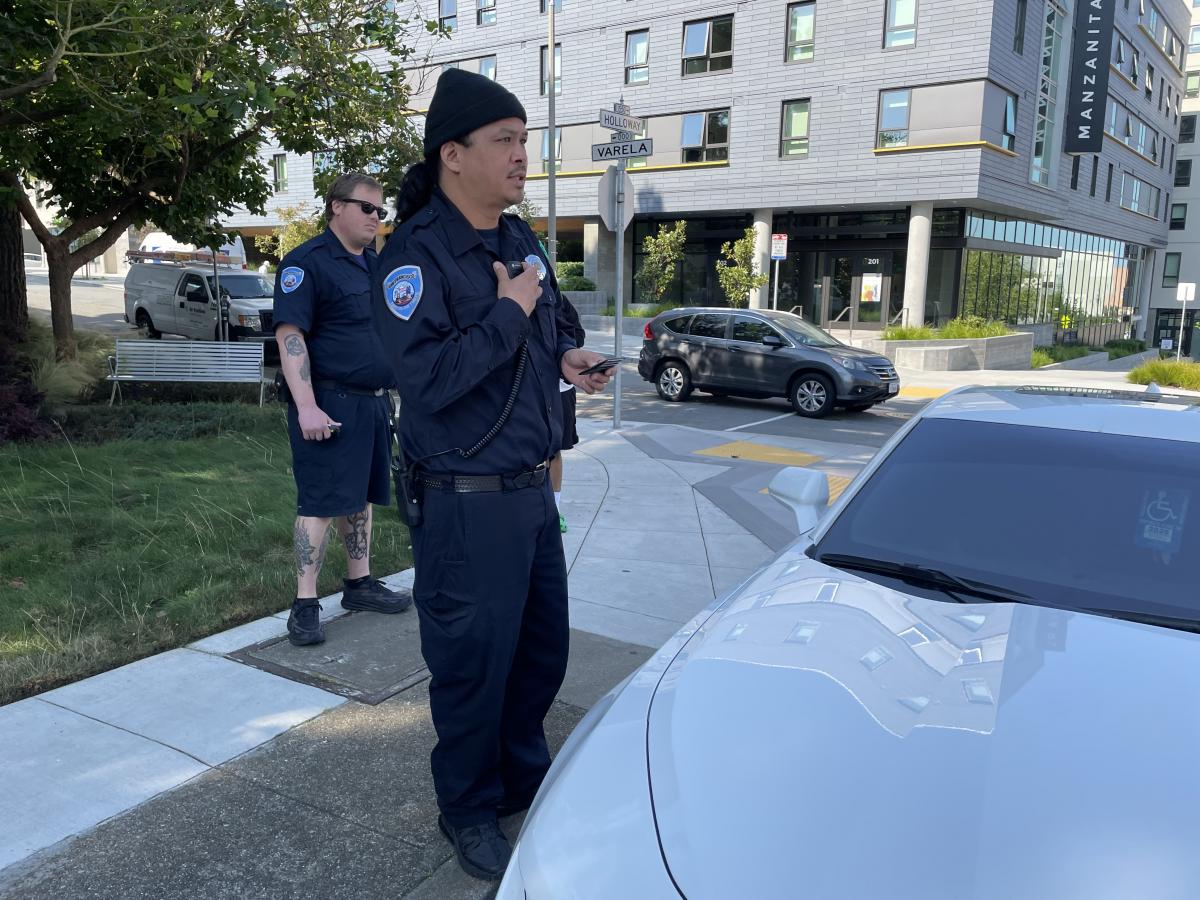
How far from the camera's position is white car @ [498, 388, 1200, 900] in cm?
146

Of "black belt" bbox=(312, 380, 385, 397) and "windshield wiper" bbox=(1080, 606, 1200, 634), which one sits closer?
"windshield wiper" bbox=(1080, 606, 1200, 634)

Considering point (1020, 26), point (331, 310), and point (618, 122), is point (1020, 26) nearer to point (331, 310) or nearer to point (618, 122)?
point (618, 122)

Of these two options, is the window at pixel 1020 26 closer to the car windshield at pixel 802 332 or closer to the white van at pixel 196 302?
the car windshield at pixel 802 332

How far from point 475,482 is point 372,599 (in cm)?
228

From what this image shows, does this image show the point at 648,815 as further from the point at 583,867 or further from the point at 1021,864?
the point at 1021,864

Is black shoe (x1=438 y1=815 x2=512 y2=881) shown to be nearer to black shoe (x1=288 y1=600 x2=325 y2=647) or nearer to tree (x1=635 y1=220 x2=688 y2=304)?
black shoe (x1=288 y1=600 x2=325 y2=647)

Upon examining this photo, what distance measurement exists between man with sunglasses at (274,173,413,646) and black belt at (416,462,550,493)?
5.13ft

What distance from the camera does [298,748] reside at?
3.16 meters

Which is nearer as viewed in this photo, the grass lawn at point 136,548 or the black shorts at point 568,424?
the black shorts at point 568,424

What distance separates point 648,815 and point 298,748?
77.3 inches

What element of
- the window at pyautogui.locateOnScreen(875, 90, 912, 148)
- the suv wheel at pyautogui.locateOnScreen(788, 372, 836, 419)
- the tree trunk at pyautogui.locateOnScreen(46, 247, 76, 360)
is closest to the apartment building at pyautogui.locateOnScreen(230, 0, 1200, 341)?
the window at pyautogui.locateOnScreen(875, 90, 912, 148)

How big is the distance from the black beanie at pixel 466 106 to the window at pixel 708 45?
29604mm

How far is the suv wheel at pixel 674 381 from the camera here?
49.0ft

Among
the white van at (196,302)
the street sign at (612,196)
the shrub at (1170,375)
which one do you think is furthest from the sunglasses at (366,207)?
the shrub at (1170,375)
